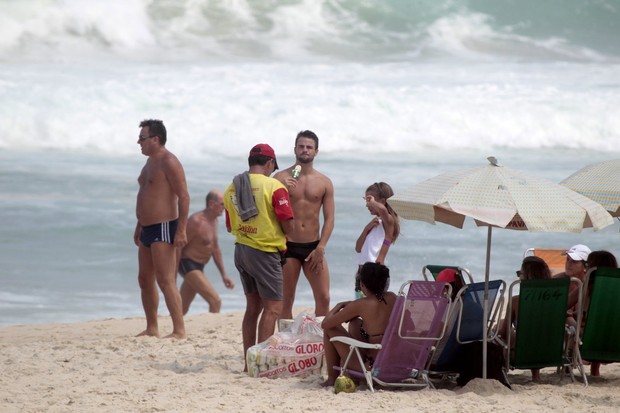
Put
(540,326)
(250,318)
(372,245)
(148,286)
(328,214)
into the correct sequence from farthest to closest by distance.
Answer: (148,286) < (372,245) < (328,214) < (250,318) < (540,326)

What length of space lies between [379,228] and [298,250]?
60 cm

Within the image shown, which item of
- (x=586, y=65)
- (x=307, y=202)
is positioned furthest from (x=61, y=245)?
(x=586, y=65)

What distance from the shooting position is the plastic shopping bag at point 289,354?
641cm

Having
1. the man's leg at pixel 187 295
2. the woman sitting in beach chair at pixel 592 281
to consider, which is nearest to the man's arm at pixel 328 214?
the woman sitting in beach chair at pixel 592 281

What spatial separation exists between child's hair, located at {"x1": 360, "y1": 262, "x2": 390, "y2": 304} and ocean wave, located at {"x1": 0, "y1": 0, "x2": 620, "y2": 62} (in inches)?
827

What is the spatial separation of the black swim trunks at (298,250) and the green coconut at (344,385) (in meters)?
1.33

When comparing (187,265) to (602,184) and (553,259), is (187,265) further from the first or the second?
(602,184)

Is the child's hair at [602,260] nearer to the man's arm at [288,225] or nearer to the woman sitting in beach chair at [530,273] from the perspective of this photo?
the woman sitting in beach chair at [530,273]

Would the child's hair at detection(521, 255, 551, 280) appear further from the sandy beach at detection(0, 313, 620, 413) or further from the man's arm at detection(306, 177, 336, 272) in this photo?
the man's arm at detection(306, 177, 336, 272)

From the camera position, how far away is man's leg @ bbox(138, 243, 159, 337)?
8094 millimetres

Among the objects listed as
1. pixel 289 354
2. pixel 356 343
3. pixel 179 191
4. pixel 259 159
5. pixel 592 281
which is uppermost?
pixel 259 159

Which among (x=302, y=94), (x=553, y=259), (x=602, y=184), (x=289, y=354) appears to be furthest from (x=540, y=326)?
(x=302, y=94)

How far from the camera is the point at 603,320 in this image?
619cm

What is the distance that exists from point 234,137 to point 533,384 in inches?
691
